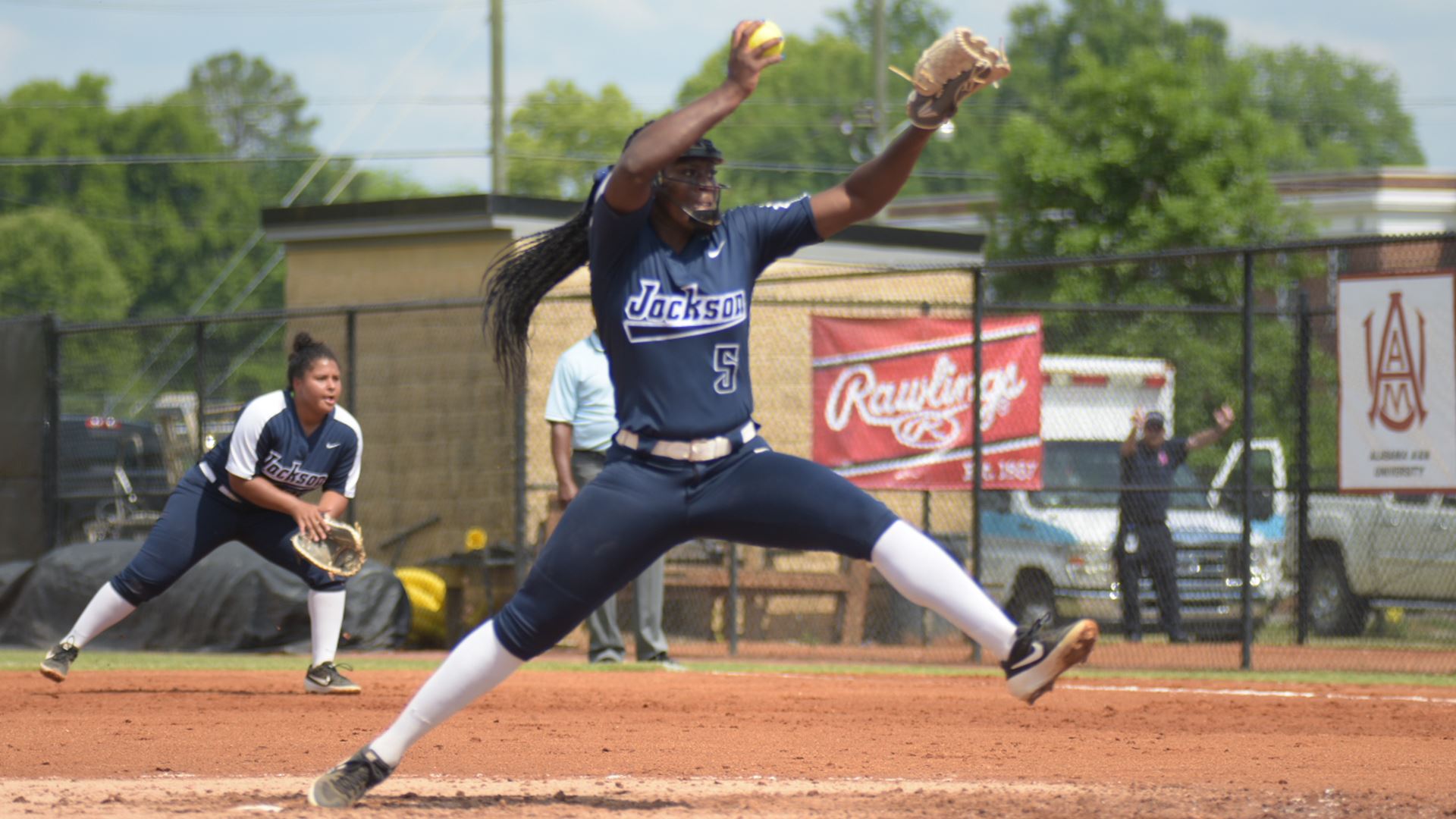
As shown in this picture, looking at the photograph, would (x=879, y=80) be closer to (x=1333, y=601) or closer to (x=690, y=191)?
(x=1333, y=601)

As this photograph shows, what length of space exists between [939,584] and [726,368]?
85 centimetres

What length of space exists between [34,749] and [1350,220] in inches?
1234

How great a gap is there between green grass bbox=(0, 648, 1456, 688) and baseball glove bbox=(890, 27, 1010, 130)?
627 cm

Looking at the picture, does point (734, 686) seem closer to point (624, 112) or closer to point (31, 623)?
point (31, 623)

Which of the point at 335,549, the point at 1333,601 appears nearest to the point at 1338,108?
the point at 1333,601

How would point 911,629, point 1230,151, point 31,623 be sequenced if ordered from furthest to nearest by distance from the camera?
point 1230,151 → point 911,629 → point 31,623

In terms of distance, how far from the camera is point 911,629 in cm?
1402

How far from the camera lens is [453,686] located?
4793 millimetres

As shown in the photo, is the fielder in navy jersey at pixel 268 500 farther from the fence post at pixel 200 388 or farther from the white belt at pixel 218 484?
the fence post at pixel 200 388

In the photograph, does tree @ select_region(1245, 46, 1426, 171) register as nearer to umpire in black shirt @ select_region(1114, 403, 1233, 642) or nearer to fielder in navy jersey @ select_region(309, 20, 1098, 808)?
umpire in black shirt @ select_region(1114, 403, 1233, 642)

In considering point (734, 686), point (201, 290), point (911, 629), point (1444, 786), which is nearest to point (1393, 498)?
point (911, 629)

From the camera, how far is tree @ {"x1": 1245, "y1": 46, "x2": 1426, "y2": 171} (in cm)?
7981

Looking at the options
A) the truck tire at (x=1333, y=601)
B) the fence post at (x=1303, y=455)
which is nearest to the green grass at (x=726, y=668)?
the fence post at (x=1303, y=455)

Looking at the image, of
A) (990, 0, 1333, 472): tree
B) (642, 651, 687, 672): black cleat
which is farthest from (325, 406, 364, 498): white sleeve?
(990, 0, 1333, 472): tree
